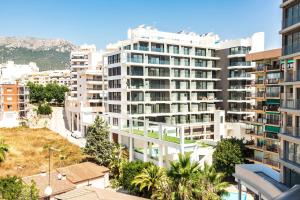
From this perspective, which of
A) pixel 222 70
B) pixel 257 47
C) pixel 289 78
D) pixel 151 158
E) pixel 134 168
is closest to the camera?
pixel 289 78

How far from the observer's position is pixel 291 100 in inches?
977

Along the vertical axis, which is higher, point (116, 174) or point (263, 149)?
point (263, 149)

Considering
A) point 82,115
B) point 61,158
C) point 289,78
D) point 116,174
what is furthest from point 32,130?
point 289,78

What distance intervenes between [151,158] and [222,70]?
99.1 feet

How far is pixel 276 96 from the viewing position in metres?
41.7

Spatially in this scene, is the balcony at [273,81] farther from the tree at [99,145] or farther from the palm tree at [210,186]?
the tree at [99,145]

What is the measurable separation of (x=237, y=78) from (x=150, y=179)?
1491 inches

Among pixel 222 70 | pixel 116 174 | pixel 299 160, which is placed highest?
pixel 222 70

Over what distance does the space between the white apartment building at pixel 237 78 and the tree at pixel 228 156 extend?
20243 mm

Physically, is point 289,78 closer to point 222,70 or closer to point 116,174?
point 116,174

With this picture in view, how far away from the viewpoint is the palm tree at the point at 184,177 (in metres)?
27.6

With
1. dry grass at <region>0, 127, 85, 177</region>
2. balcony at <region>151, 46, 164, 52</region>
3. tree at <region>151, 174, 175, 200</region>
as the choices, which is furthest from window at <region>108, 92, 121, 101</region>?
tree at <region>151, 174, 175, 200</region>

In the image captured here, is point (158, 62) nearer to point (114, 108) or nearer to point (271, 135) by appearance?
point (114, 108)

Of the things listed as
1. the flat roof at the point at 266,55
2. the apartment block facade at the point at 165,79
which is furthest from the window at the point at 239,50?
the flat roof at the point at 266,55
